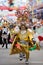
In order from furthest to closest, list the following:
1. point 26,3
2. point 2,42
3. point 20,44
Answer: point 26,3 → point 2,42 → point 20,44

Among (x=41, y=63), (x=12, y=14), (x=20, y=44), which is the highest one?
(x=12, y=14)

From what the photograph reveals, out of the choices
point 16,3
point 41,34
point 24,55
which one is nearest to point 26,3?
point 16,3

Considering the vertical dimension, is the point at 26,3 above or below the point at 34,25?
above

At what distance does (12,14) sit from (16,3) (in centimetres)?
57

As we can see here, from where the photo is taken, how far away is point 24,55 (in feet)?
29.6

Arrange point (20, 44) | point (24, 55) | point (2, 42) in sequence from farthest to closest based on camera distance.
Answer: point (2, 42) < point (24, 55) < point (20, 44)

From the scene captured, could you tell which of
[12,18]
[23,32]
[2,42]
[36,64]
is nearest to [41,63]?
[36,64]

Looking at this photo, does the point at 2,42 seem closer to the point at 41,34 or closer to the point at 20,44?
the point at 41,34

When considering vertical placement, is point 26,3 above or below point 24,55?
above

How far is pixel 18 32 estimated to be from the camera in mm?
8508

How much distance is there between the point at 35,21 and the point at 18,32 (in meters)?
5.82

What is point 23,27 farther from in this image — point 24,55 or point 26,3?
point 26,3

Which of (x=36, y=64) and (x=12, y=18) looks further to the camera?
(x=12, y=18)

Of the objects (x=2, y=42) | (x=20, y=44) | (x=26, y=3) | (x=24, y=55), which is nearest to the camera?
(x=20, y=44)
